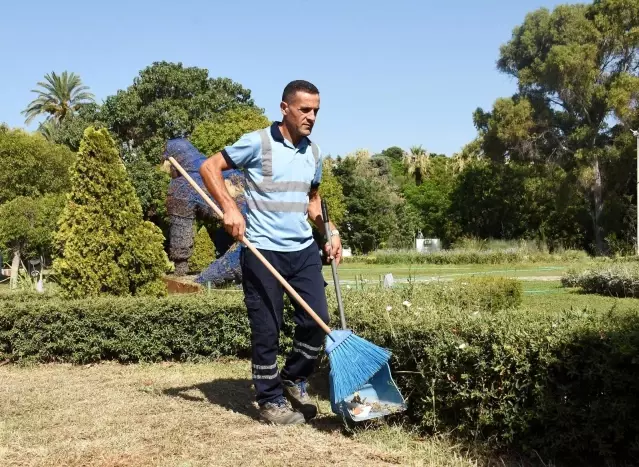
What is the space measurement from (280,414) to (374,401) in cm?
58

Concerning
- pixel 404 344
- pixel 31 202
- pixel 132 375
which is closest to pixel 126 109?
pixel 31 202

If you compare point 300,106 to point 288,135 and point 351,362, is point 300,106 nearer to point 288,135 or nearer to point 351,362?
point 288,135

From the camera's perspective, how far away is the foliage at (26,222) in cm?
2733

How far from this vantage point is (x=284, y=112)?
170 inches

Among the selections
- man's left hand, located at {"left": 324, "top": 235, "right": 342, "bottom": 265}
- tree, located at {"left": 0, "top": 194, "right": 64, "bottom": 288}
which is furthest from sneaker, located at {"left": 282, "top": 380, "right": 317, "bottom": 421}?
tree, located at {"left": 0, "top": 194, "right": 64, "bottom": 288}

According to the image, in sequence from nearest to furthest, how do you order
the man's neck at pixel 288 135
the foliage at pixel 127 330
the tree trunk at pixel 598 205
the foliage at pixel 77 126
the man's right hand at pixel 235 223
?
the man's right hand at pixel 235 223 → the man's neck at pixel 288 135 → the foliage at pixel 127 330 → the tree trunk at pixel 598 205 → the foliage at pixel 77 126

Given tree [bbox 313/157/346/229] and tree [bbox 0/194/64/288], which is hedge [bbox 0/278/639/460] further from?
tree [bbox 313/157/346/229]

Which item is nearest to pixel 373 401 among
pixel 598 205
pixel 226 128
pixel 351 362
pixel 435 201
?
pixel 351 362

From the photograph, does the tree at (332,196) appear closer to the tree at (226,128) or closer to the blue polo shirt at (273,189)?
the tree at (226,128)

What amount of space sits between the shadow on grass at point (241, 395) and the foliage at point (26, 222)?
78.9 ft

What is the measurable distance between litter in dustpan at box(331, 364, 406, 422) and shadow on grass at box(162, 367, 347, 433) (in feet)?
0.53

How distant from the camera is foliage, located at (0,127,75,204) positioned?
109 ft

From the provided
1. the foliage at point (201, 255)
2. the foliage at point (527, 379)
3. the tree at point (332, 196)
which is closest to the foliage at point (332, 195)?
the tree at point (332, 196)

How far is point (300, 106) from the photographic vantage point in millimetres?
4230
